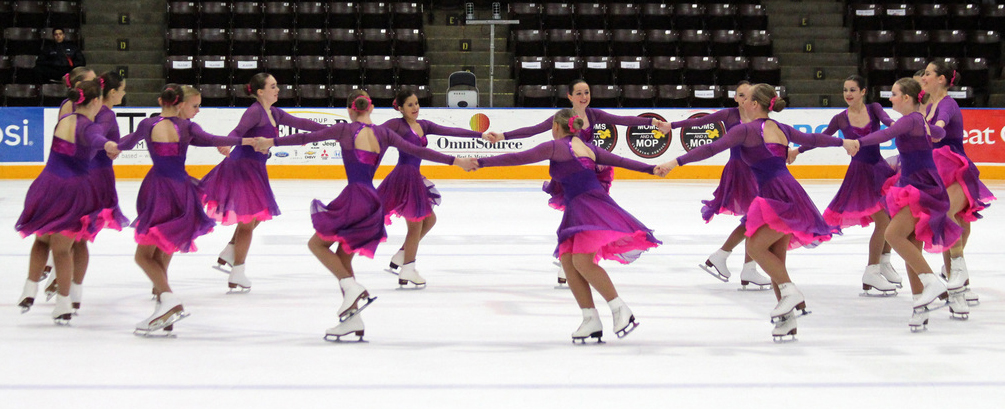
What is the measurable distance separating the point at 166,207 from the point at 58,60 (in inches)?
485

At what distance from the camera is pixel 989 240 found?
871 cm

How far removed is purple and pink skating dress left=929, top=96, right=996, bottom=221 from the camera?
18.7 ft

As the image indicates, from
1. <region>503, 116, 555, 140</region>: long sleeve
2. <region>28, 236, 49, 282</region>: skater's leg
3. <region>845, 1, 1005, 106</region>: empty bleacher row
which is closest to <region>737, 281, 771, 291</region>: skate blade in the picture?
<region>503, 116, 555, 140</region>: long sleeve

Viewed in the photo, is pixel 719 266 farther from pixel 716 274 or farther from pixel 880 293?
pixel 880 293

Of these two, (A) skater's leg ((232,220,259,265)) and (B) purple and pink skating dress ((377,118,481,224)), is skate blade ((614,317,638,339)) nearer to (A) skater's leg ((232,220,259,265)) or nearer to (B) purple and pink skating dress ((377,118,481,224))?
(B) purple and pink skating dress ((377,118,481,224))

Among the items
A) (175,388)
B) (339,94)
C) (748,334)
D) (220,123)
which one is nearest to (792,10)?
(339,94)

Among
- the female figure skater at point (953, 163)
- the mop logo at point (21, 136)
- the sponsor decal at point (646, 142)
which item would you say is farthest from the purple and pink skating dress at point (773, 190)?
the mop logo at point (21, 136)

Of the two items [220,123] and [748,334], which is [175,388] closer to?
[748,334]

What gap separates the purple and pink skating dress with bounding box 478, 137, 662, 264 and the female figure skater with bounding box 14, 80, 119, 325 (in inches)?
84.5

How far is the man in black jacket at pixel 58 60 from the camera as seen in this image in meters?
15.8

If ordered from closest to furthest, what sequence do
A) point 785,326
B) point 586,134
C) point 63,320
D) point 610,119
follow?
point 785,326 < point 63,320 < point 586,134 < point 610,119

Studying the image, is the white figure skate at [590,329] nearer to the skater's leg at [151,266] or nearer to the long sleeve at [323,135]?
the long sleeve at [323,135]

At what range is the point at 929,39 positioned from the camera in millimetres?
18938

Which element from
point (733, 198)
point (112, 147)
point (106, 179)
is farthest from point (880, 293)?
point (106, 179)
